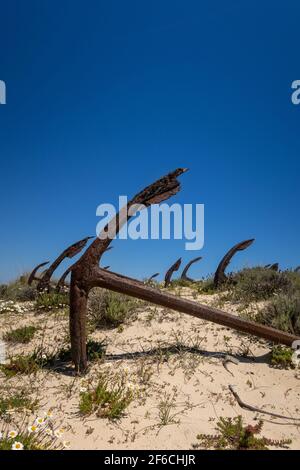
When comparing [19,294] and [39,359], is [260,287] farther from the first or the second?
[19,294]

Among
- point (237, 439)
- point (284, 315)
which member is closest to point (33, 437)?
point (237, 439)

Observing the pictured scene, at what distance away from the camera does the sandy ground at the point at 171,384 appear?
3.02m

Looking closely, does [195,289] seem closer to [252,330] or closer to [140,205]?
[252,330]

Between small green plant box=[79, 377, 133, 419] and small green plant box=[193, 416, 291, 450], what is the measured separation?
72 cm

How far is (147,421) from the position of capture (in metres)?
3.18

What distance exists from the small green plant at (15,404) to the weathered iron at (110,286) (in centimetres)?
72

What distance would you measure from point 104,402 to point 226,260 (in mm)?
5656

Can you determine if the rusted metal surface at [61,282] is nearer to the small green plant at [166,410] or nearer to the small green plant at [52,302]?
the small green plant at [52,302]

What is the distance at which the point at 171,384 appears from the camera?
3.86 metres

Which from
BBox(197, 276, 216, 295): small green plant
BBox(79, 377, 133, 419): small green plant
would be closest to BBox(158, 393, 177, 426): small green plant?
BBox(79, 377, 133, 419): small green plant

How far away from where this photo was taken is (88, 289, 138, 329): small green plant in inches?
221

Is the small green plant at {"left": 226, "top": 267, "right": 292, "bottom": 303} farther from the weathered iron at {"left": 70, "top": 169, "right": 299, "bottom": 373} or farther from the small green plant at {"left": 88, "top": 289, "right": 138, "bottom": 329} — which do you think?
the weathered iron at {"left": 70, "top": 169, "right": 299, "bottom": 373}

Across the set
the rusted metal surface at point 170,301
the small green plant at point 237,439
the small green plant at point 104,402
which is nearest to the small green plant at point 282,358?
the rusted metal surface at point 170,301
